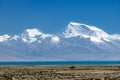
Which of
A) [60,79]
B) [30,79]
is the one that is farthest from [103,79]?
[30,79]

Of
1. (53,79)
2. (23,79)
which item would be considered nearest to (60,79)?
(53,79)

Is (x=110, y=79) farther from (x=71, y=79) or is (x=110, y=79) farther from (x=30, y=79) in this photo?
(x=30, y=79)

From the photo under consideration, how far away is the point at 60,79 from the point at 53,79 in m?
0.92

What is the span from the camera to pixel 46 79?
59.6m

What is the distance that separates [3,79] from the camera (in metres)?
57.2

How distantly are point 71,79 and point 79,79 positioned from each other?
117cm

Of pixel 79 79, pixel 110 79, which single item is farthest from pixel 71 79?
pixel 110 79

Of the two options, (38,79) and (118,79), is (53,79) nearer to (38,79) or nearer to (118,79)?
(38,79)

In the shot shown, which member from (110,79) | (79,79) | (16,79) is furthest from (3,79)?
(110,79)

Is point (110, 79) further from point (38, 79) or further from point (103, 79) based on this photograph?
point (38, 79)

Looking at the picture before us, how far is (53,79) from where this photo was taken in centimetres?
6016

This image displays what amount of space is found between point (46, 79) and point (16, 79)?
3.89m

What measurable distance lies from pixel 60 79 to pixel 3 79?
771 centimetres

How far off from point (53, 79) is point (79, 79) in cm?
339
